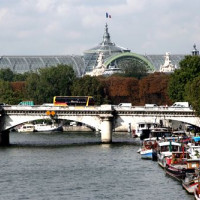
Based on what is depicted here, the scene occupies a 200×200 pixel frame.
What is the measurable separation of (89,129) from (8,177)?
77.7 m

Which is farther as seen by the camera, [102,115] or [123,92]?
[123,92]

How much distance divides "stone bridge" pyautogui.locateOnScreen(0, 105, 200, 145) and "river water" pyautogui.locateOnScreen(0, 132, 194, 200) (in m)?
2.46

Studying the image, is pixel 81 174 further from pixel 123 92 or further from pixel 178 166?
pixel 123 92

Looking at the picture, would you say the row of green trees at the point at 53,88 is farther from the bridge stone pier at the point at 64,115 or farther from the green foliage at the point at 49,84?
the bridge stone pier at the point at 64,115

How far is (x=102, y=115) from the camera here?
124 metres

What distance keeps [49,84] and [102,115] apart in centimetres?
6945

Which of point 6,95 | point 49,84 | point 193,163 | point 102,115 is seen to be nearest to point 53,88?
point 49,84

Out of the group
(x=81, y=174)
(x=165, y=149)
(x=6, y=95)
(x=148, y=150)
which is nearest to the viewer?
(x=81, y=174)

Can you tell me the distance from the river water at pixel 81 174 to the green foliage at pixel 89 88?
59.5 m

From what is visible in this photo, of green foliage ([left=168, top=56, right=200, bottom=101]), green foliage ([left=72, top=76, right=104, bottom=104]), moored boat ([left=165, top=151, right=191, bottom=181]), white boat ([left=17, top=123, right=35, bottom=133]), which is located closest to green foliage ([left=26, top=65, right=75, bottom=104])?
green foliage ([left=72, top=76, right=104, bottom=104])

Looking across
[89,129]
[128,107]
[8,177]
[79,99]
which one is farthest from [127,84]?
[8,177]

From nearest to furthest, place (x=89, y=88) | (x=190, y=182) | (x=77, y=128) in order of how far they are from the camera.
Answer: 1. (x=190, y=182)
2. (x=77, y=128)
3. (x=89, y=88)

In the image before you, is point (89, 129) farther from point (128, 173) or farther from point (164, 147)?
point (128, 173)

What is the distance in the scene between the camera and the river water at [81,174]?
262 feet
